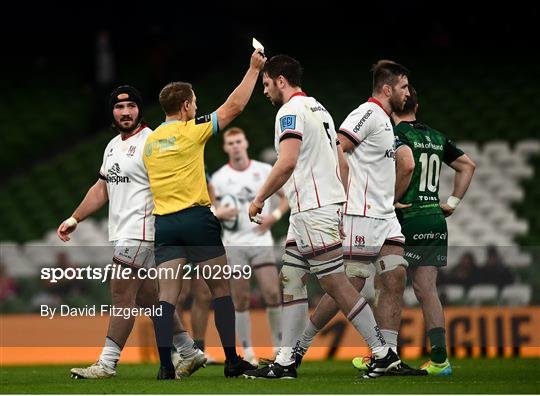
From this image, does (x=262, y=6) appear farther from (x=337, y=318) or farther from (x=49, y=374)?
(x=49, y=374)

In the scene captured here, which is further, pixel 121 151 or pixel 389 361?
pixel 121 151

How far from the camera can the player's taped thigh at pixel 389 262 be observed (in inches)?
357

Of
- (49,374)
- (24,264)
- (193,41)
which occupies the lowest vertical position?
(49,374)

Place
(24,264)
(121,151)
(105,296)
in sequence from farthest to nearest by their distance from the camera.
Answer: (24,264), (105,296), (121,151)

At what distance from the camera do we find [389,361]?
8.59m

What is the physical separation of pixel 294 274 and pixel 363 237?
0.61m

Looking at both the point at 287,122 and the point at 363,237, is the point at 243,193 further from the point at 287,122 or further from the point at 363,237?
the point at 287,122

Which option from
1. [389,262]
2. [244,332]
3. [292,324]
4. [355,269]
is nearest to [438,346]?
[389,262]

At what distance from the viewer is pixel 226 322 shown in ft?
29.3

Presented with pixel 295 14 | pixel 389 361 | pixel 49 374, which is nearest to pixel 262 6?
pixel 295 14

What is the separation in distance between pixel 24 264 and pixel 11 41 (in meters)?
12.9

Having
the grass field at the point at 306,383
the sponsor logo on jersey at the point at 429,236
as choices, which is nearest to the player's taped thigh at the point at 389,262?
the sponsor logo on jersey at the point at 429,236

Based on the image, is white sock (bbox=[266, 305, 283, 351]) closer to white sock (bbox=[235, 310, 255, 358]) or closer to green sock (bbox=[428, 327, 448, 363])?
white sock (bbox=[235, 310, 255, 358])

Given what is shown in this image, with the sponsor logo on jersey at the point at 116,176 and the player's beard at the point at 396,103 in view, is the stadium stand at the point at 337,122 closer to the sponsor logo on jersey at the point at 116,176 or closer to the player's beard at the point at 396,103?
the sponsor logo on jersey at the point at 116,176
